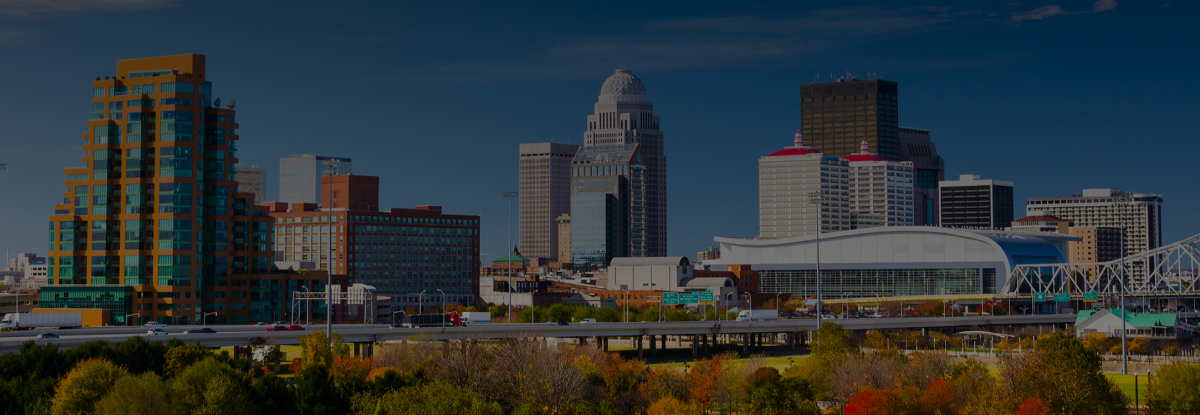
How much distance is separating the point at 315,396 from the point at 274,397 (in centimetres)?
336

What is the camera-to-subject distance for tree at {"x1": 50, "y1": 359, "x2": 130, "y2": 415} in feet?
313

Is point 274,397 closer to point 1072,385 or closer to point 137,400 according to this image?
point 137,400

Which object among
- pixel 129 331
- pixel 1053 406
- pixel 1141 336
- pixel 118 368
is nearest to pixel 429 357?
pixel 118 368

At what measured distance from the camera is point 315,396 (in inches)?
3925

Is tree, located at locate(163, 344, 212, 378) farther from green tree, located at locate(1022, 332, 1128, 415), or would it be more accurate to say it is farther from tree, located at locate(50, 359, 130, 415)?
green tree, located at locate(1022, 332, 1128, 415)

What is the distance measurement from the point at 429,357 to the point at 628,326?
2008 inches

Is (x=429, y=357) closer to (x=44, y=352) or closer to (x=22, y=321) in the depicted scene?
(x=44, y=352)

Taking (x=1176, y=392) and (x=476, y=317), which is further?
(x=476, y=317)

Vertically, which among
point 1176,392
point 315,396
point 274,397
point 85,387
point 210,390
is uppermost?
point 210,390

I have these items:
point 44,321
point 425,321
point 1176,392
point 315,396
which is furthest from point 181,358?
point 1176,392

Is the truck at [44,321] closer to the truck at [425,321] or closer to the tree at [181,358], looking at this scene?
the truck at [425,321]

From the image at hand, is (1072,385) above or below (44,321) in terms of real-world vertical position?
below

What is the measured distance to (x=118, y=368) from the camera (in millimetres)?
106750

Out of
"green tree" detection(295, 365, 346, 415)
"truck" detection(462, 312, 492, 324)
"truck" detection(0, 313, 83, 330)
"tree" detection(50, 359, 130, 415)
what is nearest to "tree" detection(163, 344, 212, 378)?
"tree" detection(50, 359, 130, 415)
